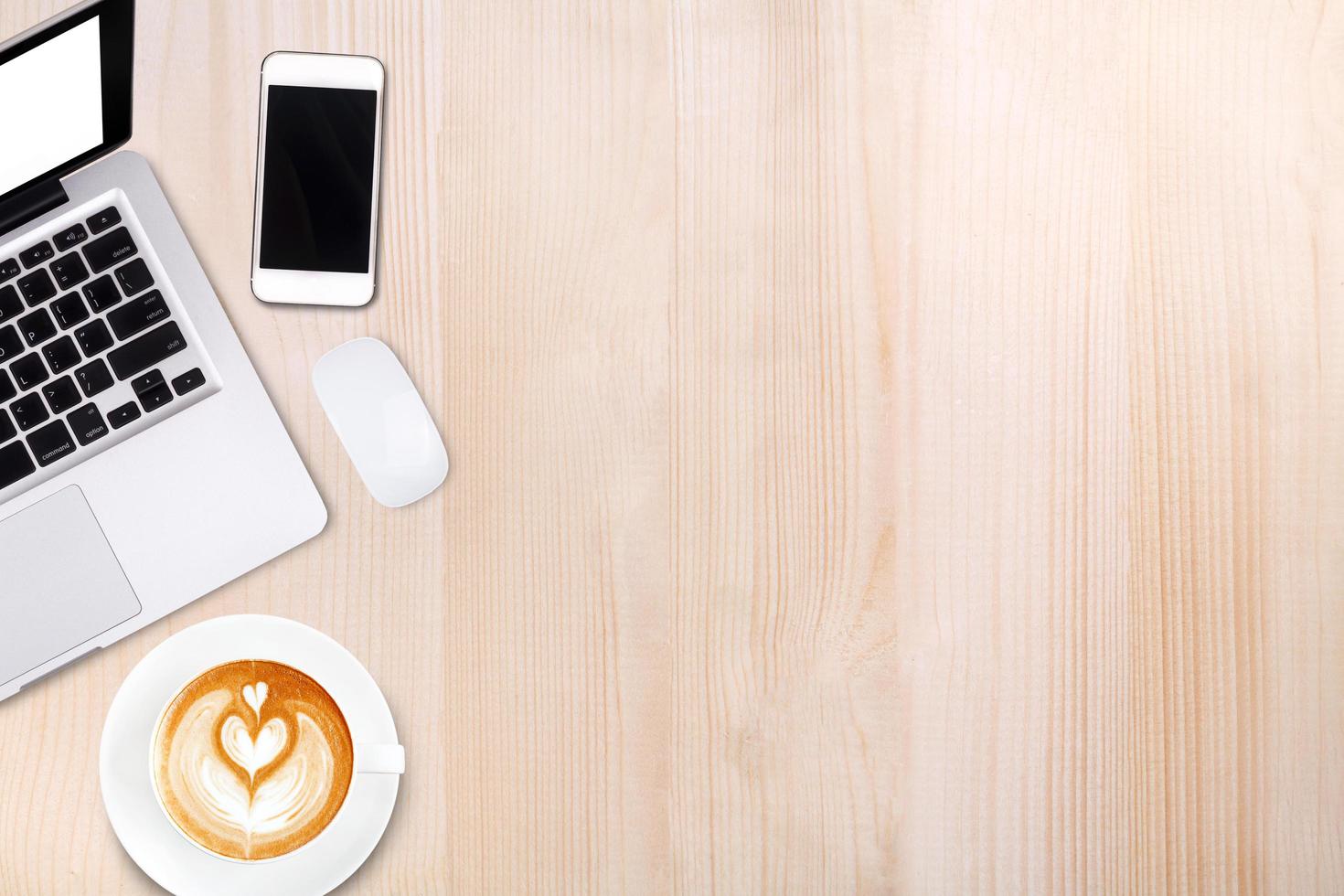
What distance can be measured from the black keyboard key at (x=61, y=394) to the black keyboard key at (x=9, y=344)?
1.0 inches

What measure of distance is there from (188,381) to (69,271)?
0.09m

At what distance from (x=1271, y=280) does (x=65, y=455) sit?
0.73m

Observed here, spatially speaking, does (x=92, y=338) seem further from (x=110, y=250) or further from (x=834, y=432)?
(x=834, y=432)

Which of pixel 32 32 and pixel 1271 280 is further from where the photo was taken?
→ pixel 1271 280

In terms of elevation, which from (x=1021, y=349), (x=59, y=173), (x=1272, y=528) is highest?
(x=59, y=173)

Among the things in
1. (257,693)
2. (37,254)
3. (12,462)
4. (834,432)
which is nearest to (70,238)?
(37,254)

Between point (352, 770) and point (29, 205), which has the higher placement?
point (29, 205)

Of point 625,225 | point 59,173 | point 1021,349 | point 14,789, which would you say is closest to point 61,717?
point 14,789

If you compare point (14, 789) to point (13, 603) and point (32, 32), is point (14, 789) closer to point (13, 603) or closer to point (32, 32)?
point (13, 603)

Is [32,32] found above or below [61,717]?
above

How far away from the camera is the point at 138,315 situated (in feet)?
1.74

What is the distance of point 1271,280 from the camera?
1.97ft

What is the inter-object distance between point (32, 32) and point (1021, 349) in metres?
0.55

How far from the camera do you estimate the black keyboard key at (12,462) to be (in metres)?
0.52
